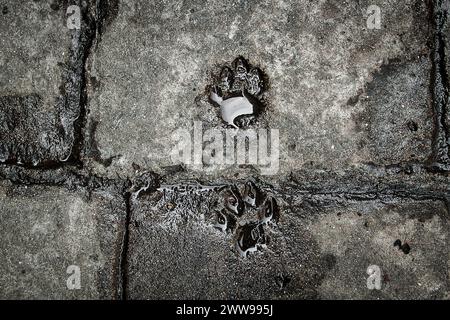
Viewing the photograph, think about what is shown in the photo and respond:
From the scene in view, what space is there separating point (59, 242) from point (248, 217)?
772 mm

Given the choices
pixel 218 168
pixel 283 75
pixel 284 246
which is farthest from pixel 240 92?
pixel 284 246

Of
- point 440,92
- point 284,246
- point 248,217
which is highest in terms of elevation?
point 440,92

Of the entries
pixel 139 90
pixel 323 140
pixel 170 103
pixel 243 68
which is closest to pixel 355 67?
pixel 323 140

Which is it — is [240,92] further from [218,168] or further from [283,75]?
[218,168]

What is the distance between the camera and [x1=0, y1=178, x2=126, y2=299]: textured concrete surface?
172 centimetres

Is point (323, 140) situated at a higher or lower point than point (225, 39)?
lower

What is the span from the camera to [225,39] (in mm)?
1736

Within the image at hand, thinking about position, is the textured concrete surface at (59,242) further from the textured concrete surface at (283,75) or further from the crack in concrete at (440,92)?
the crack in concrete at (440,92)

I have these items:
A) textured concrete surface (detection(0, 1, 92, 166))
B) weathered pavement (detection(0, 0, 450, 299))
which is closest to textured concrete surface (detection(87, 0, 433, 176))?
weathered pavement (detection(0, 0, 450, 299))

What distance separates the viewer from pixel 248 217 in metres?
1.70

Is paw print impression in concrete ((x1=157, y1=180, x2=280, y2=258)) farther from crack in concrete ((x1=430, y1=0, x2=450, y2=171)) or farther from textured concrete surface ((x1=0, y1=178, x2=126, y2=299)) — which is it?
crack in concrete ((x1=430, y1=0, x2=450, y2=171))
